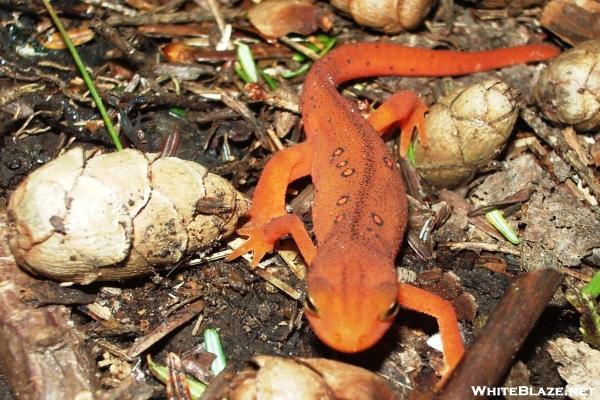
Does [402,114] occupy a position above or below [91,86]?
below

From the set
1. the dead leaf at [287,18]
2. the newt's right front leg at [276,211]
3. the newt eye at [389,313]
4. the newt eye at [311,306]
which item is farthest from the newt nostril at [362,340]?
the dead leaf at [287,18]

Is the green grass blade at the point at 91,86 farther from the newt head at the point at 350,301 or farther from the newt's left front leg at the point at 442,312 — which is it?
the newt's left front leg at the point at 442,312

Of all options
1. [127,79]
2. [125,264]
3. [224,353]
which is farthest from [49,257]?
[127,79]

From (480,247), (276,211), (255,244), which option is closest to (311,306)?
(255,244)

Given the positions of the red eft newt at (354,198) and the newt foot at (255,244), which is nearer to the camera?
the red eft newt at (354,198)

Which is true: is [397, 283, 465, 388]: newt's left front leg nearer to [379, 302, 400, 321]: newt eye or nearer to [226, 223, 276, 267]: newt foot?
[379, 302, 400, 321]: newt eye

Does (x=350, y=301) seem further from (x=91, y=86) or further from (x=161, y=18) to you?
(x=161, y=18)
